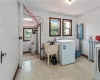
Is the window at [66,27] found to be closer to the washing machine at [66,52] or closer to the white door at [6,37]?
the washing machine at [66,52]

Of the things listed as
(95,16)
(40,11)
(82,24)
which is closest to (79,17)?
(82,24)

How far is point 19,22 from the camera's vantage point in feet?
9.91

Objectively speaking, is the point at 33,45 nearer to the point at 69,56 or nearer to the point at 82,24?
the point at 69,56

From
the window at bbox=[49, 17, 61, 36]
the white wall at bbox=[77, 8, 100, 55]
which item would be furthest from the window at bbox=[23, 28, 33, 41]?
the white wall at bbox=[77, 8, 100, 55]

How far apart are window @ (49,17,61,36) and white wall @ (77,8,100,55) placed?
1363mm

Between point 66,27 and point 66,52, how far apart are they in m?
1.89

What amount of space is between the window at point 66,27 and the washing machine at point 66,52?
1.28m

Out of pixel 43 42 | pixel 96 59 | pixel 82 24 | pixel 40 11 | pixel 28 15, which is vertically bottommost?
pixel 96 59

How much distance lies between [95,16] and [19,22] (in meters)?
3.43

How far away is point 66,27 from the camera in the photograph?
185 inches

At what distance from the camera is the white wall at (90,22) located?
357cm

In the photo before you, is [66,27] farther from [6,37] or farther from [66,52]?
[6,37]

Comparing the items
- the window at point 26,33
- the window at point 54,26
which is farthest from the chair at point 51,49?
the window at point 26,33

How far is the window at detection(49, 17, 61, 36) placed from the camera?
421 cm
